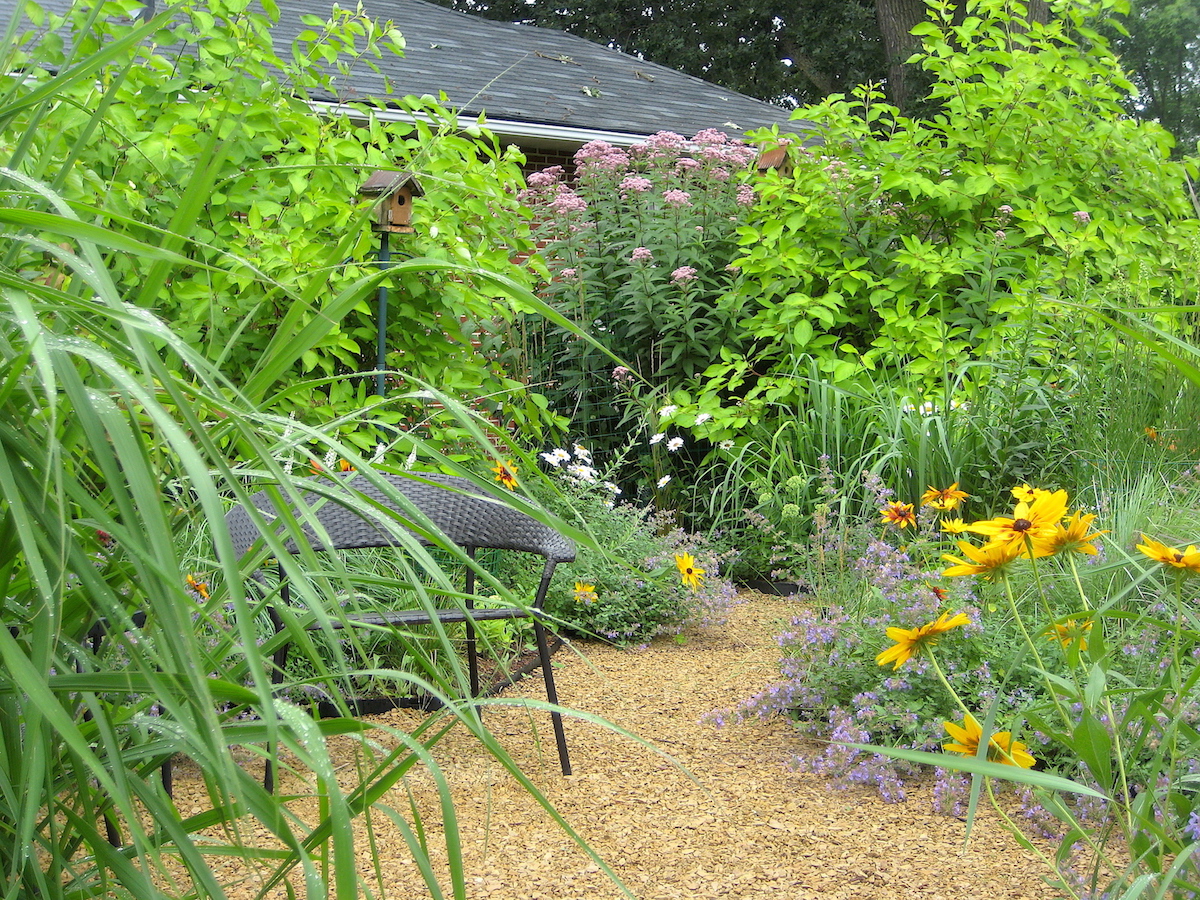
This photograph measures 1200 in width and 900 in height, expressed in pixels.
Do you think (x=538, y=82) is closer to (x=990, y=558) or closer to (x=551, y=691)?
(x=551, y=691)

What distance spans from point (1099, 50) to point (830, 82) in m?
14.5

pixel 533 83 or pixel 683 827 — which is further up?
pixel 533 83

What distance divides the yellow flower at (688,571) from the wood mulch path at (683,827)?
2.18ft

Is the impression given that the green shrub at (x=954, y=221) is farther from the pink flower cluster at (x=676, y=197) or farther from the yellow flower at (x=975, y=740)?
the yellow flower at (x=975, y=740)

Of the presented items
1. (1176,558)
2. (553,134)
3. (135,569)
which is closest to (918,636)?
(1176,558)

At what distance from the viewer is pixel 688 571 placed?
419cm

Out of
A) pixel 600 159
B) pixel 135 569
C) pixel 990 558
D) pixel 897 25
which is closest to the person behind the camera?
pixel 135 569

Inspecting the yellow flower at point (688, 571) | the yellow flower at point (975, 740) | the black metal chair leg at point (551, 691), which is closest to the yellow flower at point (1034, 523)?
the yellow flower at point (975, 740)

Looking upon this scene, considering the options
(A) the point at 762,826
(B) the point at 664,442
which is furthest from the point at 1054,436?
(A) the point at 762,826

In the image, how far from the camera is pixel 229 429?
111cm

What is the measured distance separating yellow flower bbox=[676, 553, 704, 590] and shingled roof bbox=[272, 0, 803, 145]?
4006 millimetres

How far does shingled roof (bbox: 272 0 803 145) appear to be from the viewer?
8141mm

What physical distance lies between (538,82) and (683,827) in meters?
7.88

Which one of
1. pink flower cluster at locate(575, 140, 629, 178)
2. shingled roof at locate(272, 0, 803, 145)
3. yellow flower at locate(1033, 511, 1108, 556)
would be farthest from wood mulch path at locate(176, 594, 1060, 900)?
shingled roof at locate(272, 0, 803, 145)
